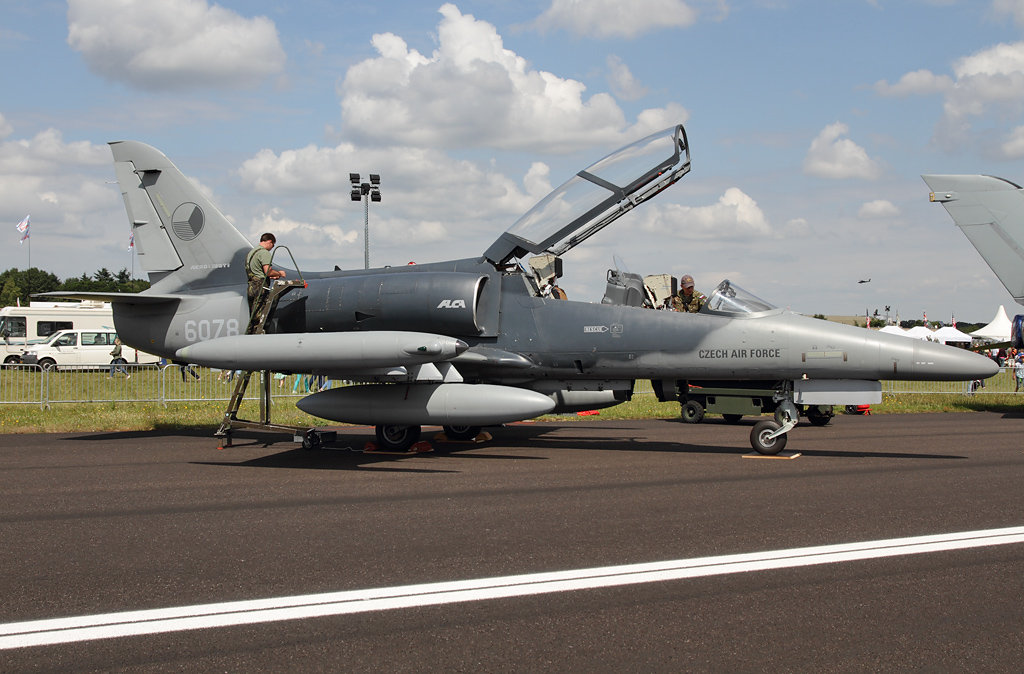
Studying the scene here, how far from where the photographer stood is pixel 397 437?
35.2 feet

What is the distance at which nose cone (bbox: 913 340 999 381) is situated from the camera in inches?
Answer: 336

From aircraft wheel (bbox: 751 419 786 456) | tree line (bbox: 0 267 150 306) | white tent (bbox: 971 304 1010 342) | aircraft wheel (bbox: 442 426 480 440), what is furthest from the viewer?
tree line (bbox: 0 267 150 306)

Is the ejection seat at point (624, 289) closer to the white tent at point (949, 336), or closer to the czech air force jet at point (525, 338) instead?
the czech air force jet at point (525, 338)

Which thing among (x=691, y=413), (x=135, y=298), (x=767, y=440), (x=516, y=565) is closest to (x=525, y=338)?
(x=767, y=440)

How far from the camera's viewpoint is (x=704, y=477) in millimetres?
8008

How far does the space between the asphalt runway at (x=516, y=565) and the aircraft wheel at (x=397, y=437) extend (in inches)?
58.3

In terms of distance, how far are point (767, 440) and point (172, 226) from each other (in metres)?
9.78

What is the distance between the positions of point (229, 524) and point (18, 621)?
2.21 metres

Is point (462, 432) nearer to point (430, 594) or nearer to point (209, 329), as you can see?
point (209, 329)

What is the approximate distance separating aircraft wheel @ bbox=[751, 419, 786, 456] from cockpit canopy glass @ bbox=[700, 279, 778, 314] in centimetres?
145

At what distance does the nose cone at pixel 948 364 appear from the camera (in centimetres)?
855

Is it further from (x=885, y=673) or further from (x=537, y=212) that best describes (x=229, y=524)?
(x=537, y=212)

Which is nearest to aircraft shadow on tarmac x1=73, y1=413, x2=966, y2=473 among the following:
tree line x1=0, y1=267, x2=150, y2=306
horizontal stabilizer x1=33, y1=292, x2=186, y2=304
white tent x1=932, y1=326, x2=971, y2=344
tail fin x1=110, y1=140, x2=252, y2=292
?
horizontal stabilizer x1=33, y1=292, x2=186, y2=304

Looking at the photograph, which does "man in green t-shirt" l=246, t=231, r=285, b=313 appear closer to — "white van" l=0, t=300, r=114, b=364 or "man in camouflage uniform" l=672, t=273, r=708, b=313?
"man in camouflage uniform" l=672, t=273, r=708, b=313
